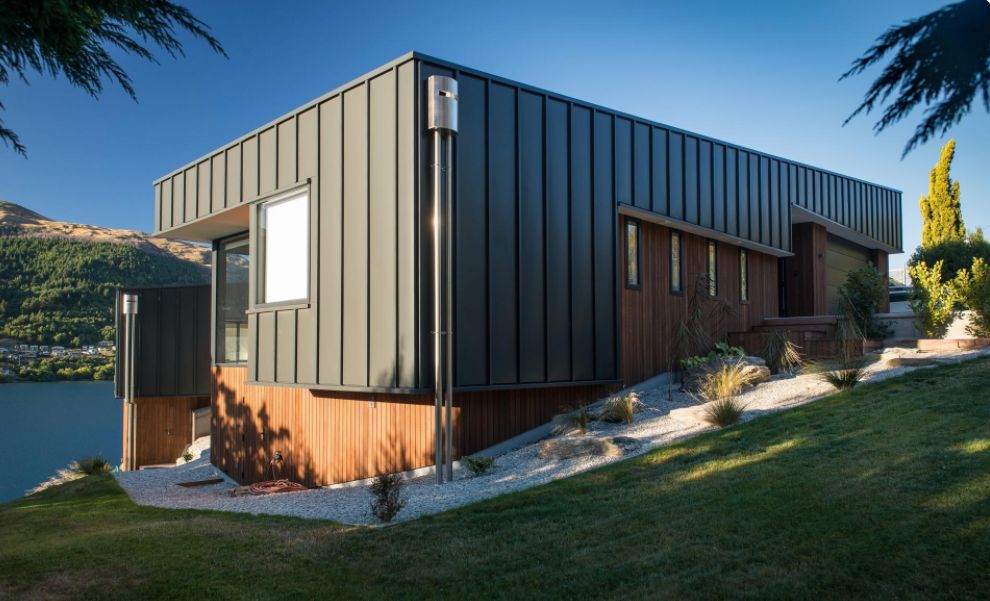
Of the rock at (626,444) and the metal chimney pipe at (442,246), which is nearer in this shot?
the rock at (626,444)

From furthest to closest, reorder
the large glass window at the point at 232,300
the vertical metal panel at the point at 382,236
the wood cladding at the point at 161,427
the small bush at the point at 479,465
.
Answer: the wood cladding at the point at 161,427 → the large glass window at the point at 232,300 → the vertical metal panel at the point at 382,236 → the small bush at the point at 479,465

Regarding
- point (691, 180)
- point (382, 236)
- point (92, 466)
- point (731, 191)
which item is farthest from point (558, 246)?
point (92, 466)

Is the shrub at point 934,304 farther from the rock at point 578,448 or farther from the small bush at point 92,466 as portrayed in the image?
the small bush at point 92,466

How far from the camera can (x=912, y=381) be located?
880 centimetres

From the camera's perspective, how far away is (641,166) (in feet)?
36.8

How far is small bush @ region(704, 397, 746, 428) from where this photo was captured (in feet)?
26.2

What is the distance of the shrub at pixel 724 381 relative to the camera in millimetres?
9462

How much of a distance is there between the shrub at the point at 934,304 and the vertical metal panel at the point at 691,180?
464cm

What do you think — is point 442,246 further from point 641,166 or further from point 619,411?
point 641,166

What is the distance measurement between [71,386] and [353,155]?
2007cm

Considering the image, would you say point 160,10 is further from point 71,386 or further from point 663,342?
point 71,386

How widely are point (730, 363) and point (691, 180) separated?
133 inches

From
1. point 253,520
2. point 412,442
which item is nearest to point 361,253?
point 412,442

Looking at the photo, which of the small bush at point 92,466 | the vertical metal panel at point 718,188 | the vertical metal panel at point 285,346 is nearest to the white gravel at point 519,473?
the vertical metal panel at point 285,346
